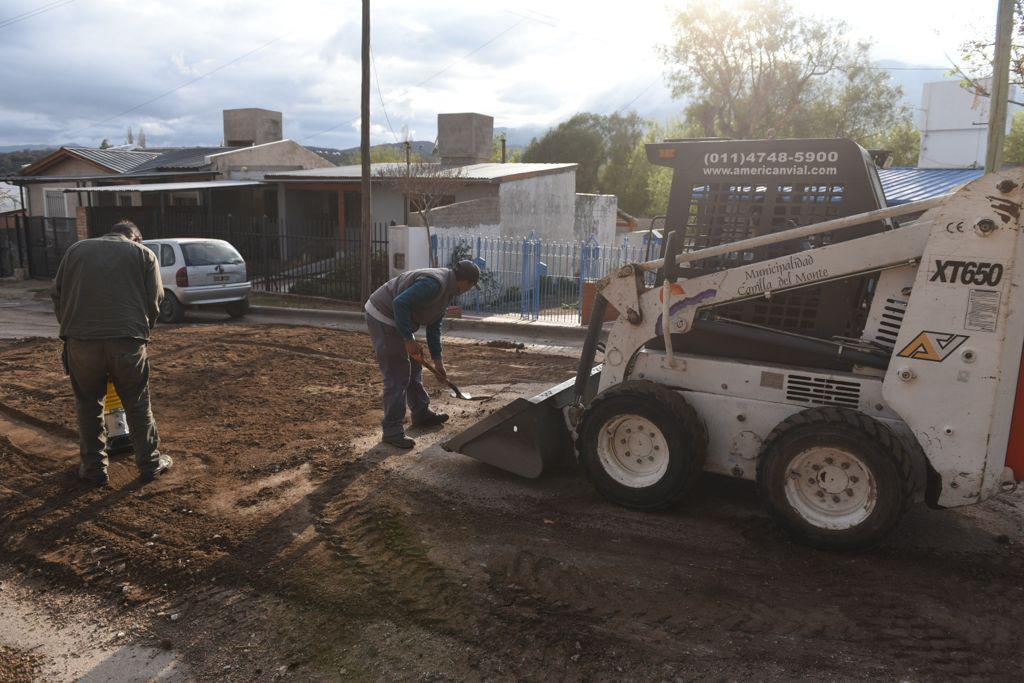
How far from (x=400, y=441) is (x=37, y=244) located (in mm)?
20564

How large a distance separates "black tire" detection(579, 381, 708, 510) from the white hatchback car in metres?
11.0

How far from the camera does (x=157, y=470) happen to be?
19.3 feet

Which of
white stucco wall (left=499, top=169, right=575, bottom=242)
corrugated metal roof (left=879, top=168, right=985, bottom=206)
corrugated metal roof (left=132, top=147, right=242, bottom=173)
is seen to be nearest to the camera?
corrugated metal roof (left=879, top=168, right=985, bottom=206)

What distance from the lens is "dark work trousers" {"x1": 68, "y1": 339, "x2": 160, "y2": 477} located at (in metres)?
5.59

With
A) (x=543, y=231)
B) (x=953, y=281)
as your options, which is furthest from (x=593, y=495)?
(x=543, y=231)

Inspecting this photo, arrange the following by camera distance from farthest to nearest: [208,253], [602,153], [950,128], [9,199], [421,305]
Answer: [602,153] < [9,199] < [950,128] < [208,253] < [421,305]

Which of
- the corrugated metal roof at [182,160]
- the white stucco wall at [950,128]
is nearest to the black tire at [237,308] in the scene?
the corrugated metal roof at [182,160]

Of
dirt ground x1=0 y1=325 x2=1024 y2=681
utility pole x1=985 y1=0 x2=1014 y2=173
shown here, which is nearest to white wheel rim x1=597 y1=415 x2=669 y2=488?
dirt ground x1=0 y1=325 x2=1024 y2=681

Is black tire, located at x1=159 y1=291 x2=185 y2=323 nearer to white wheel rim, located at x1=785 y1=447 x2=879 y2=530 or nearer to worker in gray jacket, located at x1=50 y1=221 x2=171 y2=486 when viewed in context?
worker in gray jacket, located at x1=50 y1=221 x2=171 y2=486

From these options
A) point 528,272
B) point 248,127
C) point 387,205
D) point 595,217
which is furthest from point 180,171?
point 528,272

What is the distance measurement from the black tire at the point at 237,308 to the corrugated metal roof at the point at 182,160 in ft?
42.0

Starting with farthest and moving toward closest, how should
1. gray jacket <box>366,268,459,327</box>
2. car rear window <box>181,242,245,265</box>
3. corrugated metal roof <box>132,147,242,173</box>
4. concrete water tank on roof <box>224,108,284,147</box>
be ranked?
1. concrete water tank on roof <box>224,108,284,147</box>
2. corrugated metal roof <box>132,147,242,173</box>
3. car rear window <box>181,242,245,265</box>
4. gray jacket <box>366,268,459,327</box>

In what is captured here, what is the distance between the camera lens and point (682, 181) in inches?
217

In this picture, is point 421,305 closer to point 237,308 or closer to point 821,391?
point 821,391
